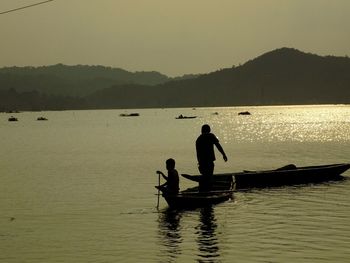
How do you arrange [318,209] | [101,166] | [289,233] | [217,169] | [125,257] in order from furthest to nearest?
[101,166] < [217,169] < [318,209] < [289,233] < [125,257]

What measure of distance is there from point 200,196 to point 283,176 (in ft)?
35.5

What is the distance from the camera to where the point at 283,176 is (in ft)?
120

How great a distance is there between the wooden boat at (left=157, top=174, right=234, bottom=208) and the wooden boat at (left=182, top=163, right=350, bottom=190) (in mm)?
3632

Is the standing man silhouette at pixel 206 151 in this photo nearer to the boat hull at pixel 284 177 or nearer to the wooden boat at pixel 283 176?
the wooden boat at pixel 283 176

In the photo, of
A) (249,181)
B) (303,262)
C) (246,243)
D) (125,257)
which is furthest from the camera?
(249,181)

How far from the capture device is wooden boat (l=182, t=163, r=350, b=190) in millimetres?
35469

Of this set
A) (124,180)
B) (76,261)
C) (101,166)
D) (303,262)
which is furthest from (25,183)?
(303,262)

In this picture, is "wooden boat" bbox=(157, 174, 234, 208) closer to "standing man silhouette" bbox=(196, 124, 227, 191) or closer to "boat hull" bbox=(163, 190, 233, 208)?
"boat hull" bbox=(163, 190, 233, 208)

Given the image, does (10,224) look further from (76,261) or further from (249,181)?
A: (249,181)

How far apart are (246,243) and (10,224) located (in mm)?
10443

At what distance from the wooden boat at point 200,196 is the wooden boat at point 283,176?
3.63 metres

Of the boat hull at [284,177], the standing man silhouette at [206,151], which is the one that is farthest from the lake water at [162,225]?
the standing man silhouette at [206,151]

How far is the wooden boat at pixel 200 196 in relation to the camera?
26.1 m

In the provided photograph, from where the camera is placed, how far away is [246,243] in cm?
2033
